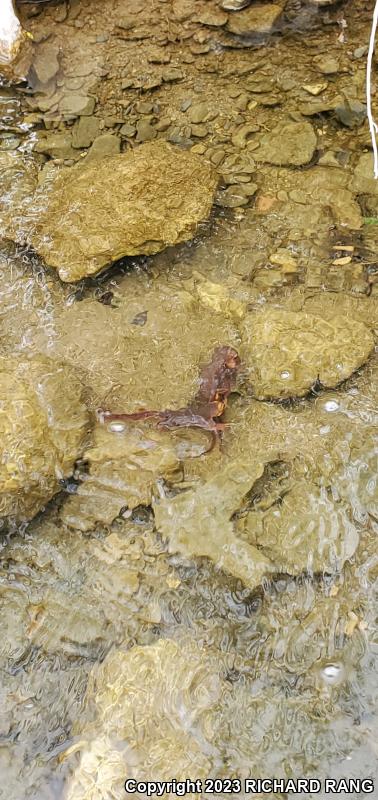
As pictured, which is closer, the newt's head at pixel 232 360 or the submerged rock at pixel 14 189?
the newt's head at pixel 232 360

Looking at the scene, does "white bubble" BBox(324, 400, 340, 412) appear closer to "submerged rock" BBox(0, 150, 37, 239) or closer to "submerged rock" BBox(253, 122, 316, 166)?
"submerged rock" BBox(253, 122, 316, 166)

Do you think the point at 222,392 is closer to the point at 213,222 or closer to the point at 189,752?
the point at 213,222

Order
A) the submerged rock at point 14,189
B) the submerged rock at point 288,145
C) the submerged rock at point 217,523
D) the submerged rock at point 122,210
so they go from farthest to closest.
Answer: the submerged rock at point 288,145 < the submerged rock at point 14,189 < the submerged rock at point 122,210 < the submerged rock at point 217,523

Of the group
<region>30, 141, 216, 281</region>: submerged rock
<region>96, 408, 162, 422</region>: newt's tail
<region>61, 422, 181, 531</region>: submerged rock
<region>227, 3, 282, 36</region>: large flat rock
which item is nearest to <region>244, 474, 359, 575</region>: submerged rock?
<region>61, 422, 181, 531</region>: submerged rock

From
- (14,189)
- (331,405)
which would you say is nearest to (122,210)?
(14,189)

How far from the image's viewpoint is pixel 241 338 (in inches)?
148

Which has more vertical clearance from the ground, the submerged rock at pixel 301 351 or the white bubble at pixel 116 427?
the submerged rock at pixel 301 351

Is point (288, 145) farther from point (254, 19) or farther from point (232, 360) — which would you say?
point (232, 360)

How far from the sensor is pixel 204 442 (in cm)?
344

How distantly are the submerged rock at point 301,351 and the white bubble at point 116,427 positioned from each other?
78 cm

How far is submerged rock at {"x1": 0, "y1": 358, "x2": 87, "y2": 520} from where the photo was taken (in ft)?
9.96

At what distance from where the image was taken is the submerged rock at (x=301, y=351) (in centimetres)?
353

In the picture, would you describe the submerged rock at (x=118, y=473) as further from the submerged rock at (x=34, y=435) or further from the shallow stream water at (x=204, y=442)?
the submerged rock at (x=34, y=435)
